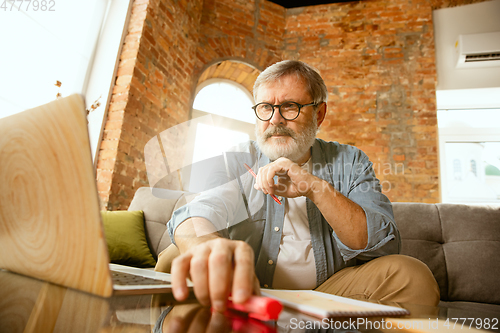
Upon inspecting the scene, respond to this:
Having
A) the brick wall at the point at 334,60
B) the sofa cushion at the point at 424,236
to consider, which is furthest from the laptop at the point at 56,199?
the brick wall at the point at 334,60

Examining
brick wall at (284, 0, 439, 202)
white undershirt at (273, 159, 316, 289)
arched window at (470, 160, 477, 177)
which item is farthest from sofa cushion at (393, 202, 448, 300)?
arched window at (470, 160, 477, 177)

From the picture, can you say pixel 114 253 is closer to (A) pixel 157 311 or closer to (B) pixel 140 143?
(B) pixel 140 143

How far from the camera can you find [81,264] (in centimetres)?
30

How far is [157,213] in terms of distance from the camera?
1.78m

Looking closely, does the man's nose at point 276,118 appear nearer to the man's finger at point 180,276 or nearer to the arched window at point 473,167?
the man's finger at point 180,276

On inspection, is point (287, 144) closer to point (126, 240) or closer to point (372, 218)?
point (372, 218)

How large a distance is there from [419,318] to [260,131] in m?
0.87

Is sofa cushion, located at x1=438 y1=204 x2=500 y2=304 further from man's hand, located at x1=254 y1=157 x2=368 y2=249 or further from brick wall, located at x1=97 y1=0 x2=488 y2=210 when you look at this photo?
brick wall, located at x1=97 y1=0 x2=488 y2=210

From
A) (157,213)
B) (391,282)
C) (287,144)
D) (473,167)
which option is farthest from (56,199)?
(473,167)

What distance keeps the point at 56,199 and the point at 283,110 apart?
0.89 meters

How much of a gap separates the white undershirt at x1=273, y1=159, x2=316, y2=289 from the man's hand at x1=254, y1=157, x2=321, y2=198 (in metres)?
0.22

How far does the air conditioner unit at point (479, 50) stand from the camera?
9.27 feet

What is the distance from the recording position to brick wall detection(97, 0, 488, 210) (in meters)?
2.39

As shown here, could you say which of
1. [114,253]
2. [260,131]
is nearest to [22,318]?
[260,131]
